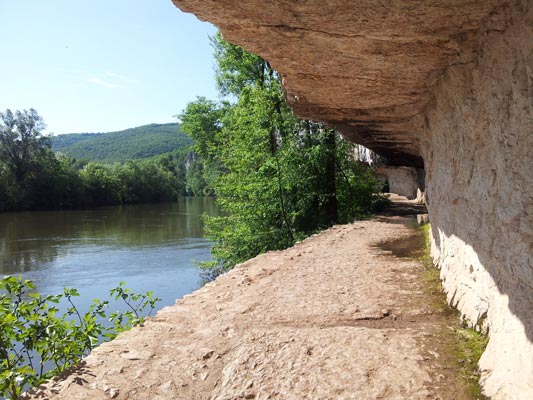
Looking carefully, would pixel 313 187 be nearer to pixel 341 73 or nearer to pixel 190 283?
pixel 190 283

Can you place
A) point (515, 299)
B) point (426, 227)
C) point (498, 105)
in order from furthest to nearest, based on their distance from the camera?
point (426, 227) < point (498, 105) < point (515, 299)

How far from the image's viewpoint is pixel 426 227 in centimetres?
1034

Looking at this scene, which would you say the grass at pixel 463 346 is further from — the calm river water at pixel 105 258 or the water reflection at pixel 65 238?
the water reflection at pixel 65 238

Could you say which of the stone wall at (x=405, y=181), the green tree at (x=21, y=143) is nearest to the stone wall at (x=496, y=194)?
the stone wall at (x=405, y=181)

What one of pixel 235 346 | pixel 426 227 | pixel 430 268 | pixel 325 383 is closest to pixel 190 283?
pixel 426 227

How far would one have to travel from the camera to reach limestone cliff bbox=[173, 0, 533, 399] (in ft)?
9.31

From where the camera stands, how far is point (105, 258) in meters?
17.8

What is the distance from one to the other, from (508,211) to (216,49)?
19828mm

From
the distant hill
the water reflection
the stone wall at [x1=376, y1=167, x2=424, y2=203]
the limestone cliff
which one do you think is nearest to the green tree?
the water reflection

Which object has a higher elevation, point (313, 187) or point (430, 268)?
point (313, 187)

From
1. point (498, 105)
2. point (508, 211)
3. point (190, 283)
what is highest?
point (498, 105)

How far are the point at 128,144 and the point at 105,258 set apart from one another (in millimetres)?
161515

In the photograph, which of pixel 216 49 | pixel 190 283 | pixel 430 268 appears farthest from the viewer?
pixel 216 49

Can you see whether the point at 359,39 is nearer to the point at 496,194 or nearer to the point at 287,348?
the point at 496,194
